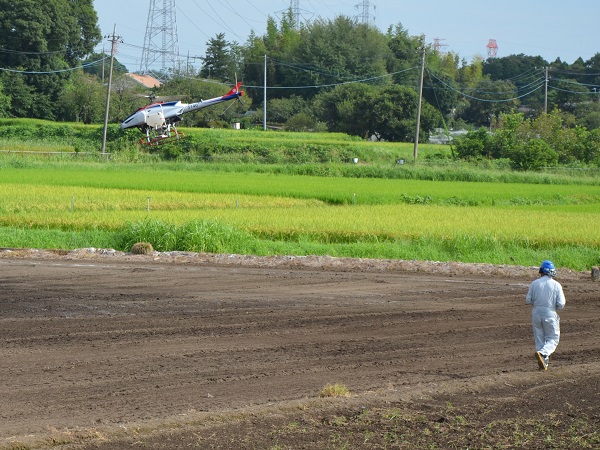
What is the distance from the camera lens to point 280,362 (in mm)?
11367

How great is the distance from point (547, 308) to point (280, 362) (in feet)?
11.1

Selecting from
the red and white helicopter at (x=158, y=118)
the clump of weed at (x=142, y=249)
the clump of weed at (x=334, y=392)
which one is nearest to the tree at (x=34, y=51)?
the red and white helicopter at (x=158, y=118)

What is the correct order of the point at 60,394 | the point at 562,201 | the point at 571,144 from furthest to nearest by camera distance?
the point at 571,144, the point at 562,201, the point at 60,394

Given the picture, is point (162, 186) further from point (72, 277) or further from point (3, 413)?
point (3, 413)

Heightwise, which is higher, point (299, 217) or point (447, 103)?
point (447, 103)

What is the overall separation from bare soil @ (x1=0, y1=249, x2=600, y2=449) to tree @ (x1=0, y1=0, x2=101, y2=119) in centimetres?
6780

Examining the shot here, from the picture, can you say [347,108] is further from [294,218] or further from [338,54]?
[294,218]

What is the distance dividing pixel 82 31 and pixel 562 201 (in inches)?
2692

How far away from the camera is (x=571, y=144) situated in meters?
73.1

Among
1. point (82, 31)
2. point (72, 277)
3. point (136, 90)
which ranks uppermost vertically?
point (82, 31)

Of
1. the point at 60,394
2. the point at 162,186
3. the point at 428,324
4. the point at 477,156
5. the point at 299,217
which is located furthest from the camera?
the point at 477,156

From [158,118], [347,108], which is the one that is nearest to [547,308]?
[158,118]

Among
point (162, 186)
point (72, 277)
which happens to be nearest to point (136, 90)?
point (162, 186)

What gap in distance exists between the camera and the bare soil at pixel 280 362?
8.81 metres
